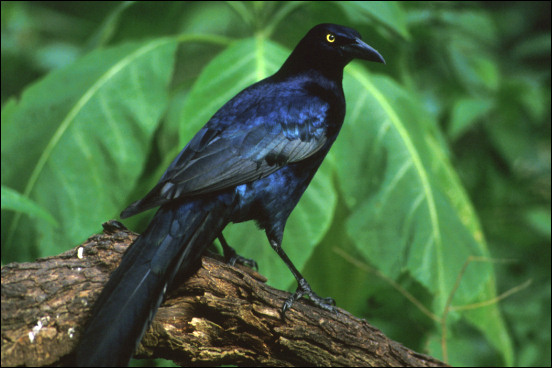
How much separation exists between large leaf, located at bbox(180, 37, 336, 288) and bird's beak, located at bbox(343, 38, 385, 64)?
539 millimetres

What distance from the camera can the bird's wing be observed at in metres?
2.11

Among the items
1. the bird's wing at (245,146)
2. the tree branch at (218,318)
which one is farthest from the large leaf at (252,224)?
the tree branch at (218,318)

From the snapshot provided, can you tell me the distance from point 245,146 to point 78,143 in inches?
48.2

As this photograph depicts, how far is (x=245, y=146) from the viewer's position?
7.66ft

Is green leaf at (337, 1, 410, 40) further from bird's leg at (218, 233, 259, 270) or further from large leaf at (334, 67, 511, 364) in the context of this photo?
bird's leg at (218, 233, 259, 270)

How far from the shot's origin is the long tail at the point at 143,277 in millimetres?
1655

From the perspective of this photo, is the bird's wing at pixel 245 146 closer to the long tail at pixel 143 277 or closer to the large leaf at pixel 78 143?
the long tail at pixel 143 277

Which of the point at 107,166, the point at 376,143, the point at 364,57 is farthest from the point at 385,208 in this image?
the point at 107,166

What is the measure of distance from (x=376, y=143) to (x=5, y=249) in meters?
1.84

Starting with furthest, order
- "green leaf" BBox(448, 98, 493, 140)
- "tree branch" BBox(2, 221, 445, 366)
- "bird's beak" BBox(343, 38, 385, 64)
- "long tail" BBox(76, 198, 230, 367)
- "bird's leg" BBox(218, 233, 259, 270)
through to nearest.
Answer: "green leaf" BBox(448, 98, 493, 140) < "bird's leg" BBox(218, 233, 259, 270) < "bird's beak" BBox(343, 38, 385, 64) < "tree branch" BBox(2, 221, 445, 366) < "long tail" BBox(76, 198, 230, 367)

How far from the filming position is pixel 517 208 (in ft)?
14.7

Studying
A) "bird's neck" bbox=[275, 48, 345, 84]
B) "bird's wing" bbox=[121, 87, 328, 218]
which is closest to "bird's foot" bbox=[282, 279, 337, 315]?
"bird's wing" bbox=[121, 87, 328, 218]

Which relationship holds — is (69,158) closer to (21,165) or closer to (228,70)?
(21,165)

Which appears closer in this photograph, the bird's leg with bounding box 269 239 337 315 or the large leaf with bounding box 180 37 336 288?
the bird's leg with bounding box 269 239 337 315
